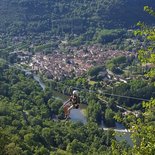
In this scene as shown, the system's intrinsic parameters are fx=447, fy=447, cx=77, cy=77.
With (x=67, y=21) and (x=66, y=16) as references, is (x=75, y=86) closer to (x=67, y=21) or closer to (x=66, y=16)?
(x=67, y=21)

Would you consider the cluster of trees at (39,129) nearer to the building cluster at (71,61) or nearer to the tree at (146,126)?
the tree at (146,126)

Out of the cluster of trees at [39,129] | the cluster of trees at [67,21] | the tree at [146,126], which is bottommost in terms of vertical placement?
the cluster of trees at [67,21]

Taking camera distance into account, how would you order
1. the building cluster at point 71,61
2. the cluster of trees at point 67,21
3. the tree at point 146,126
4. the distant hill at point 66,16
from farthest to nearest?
the distant hill at point 66,16, the cluster of trees at point 67,21, the building cluster at point 71,61, the tree at point 146,126

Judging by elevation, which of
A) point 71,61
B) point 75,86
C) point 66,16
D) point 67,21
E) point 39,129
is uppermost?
point 39,129

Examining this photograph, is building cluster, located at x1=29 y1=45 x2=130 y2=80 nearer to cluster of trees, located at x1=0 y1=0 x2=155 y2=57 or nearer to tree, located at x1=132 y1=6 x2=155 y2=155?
cluster of trees, located at x1=0 y1=0 x2=155 y2=57

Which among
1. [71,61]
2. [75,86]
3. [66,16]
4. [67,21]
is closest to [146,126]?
[75,86]

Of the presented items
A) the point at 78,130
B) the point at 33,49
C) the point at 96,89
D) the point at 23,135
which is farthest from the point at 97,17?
the point at 23,135

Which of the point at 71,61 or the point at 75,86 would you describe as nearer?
the point at 75,86

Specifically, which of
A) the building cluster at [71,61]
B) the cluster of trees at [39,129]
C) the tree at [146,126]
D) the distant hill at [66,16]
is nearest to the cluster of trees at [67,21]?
the distant hill at [66,16]
